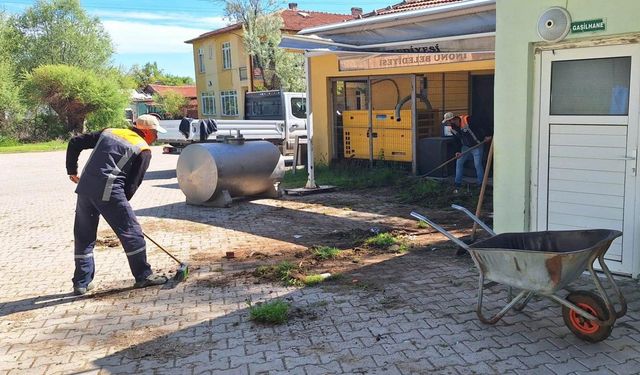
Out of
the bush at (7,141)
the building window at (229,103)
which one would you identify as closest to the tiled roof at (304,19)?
the building window at (229,103)

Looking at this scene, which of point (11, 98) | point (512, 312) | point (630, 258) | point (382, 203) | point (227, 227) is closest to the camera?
point (512, 312)

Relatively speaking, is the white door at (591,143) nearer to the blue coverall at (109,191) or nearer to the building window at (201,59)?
the blue coverall at (109,191)

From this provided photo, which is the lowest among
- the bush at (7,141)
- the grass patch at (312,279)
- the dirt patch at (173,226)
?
the dirt patch at (173,226)

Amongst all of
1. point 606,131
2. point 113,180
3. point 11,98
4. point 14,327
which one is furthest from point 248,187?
point 11,98

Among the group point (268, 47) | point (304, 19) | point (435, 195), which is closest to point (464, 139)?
point (435, 195)

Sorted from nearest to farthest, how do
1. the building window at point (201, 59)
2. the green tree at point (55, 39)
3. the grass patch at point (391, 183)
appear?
the grass patch at point (391, 183), the green tree at point (55, 39), the building window at point (201, 59)

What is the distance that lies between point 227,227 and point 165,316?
372 cm

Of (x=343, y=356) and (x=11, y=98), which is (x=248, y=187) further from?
(x=11, y=98)

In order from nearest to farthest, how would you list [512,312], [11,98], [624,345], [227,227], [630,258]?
[624,345]
[512,312]
[630,258]
[227,227]
[11,98]

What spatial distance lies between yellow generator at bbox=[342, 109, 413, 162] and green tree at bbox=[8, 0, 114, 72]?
30699 mm

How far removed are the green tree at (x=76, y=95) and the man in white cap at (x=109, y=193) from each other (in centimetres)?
3022

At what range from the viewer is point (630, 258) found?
5.22 metres

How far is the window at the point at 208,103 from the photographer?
39812 millimetres

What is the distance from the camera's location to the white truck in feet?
48.0
